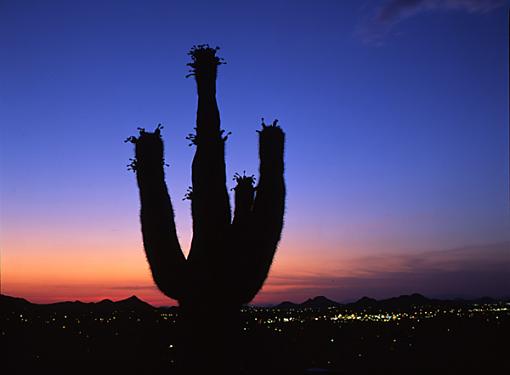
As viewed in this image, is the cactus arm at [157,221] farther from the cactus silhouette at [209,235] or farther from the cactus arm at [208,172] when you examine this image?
the cactus arm at [208,172]

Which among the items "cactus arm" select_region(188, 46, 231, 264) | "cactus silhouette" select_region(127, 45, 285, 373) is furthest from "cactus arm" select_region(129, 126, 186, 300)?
"cactus arm" select_region(188, 46, 231, 264)

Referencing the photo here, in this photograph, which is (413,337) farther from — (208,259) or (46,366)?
(208,259)

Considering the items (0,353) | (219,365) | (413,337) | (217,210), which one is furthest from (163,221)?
(413,337)

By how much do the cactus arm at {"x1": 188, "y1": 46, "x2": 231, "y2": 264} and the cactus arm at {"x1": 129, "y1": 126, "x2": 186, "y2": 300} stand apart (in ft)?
1.24

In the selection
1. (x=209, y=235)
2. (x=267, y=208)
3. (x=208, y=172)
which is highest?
(x=208, y=172)

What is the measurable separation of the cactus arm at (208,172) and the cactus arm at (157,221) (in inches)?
14.9

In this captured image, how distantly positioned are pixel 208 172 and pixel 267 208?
1.22m

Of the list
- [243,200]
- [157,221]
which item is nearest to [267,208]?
[243,200]

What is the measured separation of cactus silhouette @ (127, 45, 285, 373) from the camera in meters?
8.87

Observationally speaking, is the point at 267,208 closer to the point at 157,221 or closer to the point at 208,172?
the point at 208,172

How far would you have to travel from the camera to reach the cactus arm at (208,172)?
9.00m

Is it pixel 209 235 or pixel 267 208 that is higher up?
pixel 267 208

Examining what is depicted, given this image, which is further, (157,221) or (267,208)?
(267,208)

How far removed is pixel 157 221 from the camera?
29.5ft
